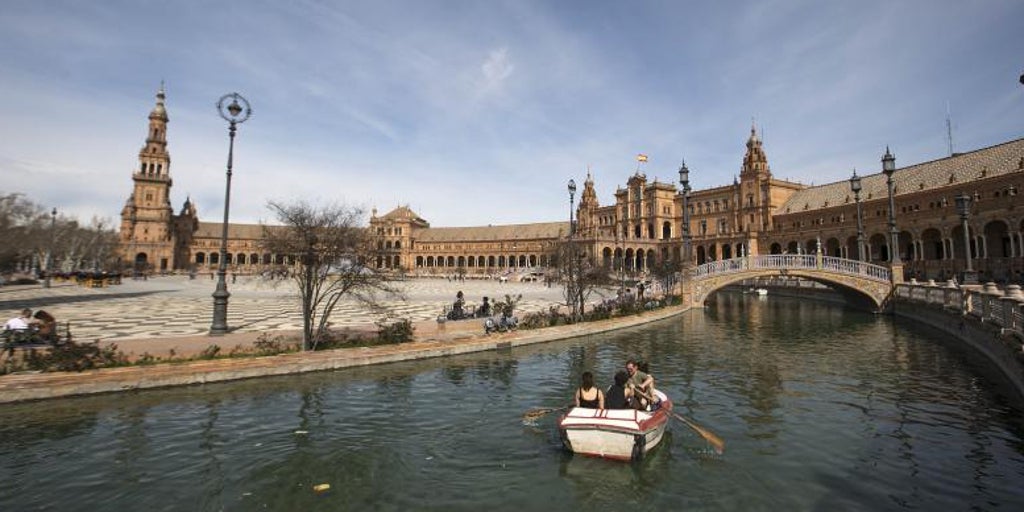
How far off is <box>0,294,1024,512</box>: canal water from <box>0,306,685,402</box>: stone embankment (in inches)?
12.7

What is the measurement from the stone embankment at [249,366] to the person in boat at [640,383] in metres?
7.85

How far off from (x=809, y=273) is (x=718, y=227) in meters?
63.5

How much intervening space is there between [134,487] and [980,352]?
23.5m

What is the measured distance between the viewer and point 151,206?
101688 mm

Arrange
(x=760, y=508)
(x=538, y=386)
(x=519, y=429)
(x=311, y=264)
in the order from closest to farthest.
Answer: (x=760, y=508)
(x=519, y=429)
(x=538, y=386)
(x=311, y=264)

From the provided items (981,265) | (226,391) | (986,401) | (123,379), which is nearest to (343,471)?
(226,391)

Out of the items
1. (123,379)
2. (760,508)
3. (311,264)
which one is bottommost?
(760,508)

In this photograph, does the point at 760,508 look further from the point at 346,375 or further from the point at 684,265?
the point at 684,265

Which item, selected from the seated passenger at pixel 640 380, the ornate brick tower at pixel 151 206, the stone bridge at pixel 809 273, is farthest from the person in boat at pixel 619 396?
the ornate brick tower at pixel 151 206

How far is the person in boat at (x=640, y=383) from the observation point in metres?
8.52

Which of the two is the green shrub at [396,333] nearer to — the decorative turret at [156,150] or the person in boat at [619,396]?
the person in boat at [619,396]

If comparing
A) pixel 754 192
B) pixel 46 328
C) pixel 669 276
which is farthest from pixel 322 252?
pixel 754 192

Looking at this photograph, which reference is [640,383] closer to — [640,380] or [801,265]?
[640,380]

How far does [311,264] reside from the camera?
13.9 meters
